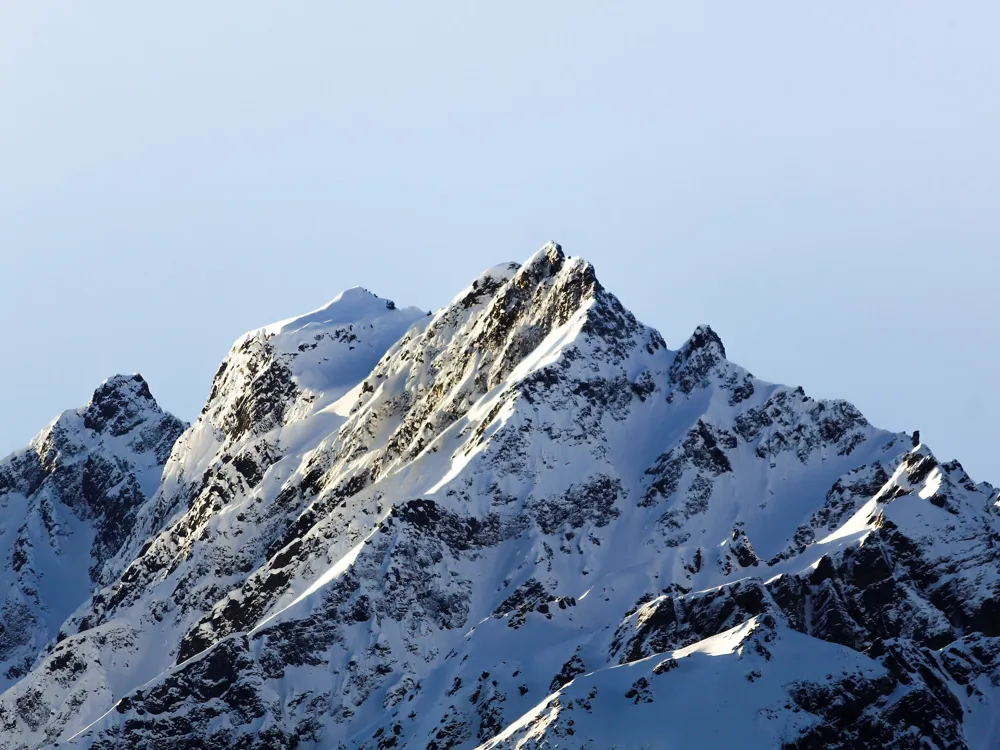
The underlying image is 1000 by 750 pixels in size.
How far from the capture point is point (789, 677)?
200 meters

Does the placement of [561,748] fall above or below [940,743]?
above

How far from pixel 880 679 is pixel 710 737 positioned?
1621 cm

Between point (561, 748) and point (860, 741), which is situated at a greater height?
point (561, 748)

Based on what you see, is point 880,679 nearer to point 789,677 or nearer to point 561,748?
point 789,677

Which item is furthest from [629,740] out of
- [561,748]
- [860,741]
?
[860,741]

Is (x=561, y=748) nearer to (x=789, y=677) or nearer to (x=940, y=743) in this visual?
(x=789, y=677)

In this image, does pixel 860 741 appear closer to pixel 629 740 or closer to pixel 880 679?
pixel 880 679

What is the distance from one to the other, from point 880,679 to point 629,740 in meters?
22.9

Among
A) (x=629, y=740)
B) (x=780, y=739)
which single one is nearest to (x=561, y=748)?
(x=629, y=740)

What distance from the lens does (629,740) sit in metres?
198

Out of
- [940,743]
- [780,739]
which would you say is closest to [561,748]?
[780,739]

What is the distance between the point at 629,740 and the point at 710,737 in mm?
7423

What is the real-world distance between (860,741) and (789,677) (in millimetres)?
9181

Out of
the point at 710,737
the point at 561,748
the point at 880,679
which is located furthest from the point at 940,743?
the point at 561,748
